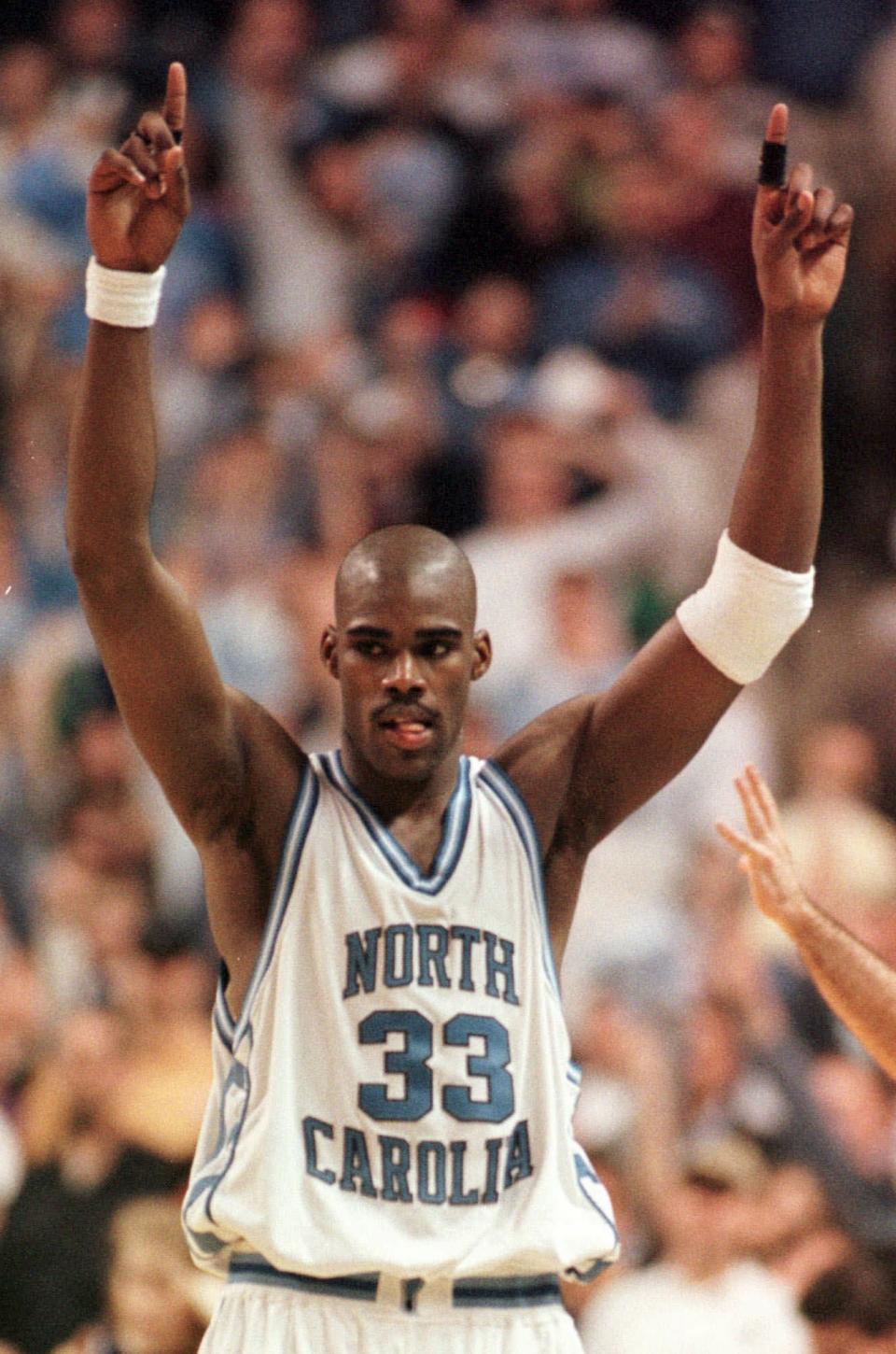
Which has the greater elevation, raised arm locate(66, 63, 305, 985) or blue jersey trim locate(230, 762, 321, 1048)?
raised arm locate(66, 63, 305, 985)

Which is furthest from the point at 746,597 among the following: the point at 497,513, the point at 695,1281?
the point at 497,513

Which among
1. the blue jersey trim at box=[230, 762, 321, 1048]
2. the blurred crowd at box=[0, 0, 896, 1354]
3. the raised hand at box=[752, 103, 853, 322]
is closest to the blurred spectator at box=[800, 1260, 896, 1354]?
the blurred crowd at box=[0, 0, 896, 1354]

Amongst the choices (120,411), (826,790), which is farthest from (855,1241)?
(120,411)

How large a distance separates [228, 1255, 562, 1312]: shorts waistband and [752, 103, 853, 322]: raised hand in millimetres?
1472

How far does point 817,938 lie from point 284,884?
1.40 metres

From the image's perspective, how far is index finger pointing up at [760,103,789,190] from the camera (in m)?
2.76

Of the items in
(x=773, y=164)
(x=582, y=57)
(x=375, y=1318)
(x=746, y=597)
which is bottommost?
(x=375, y=1318)

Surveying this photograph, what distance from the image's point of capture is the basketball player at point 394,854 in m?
2.66

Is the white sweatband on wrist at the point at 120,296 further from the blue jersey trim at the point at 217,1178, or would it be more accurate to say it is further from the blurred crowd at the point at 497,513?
the blurred crowd at the point at 497,513

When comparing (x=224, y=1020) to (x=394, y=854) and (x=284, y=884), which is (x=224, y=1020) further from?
(x=394, y=854)

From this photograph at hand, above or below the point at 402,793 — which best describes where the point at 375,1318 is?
below

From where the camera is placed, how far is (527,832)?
292 centimetres

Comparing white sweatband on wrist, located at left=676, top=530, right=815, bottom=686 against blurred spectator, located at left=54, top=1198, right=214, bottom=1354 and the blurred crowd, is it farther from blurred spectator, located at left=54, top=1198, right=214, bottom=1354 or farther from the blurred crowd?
blurred spectator, located at left=54, top=1198, right=214, bottom=1354

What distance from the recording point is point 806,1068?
244 inches
